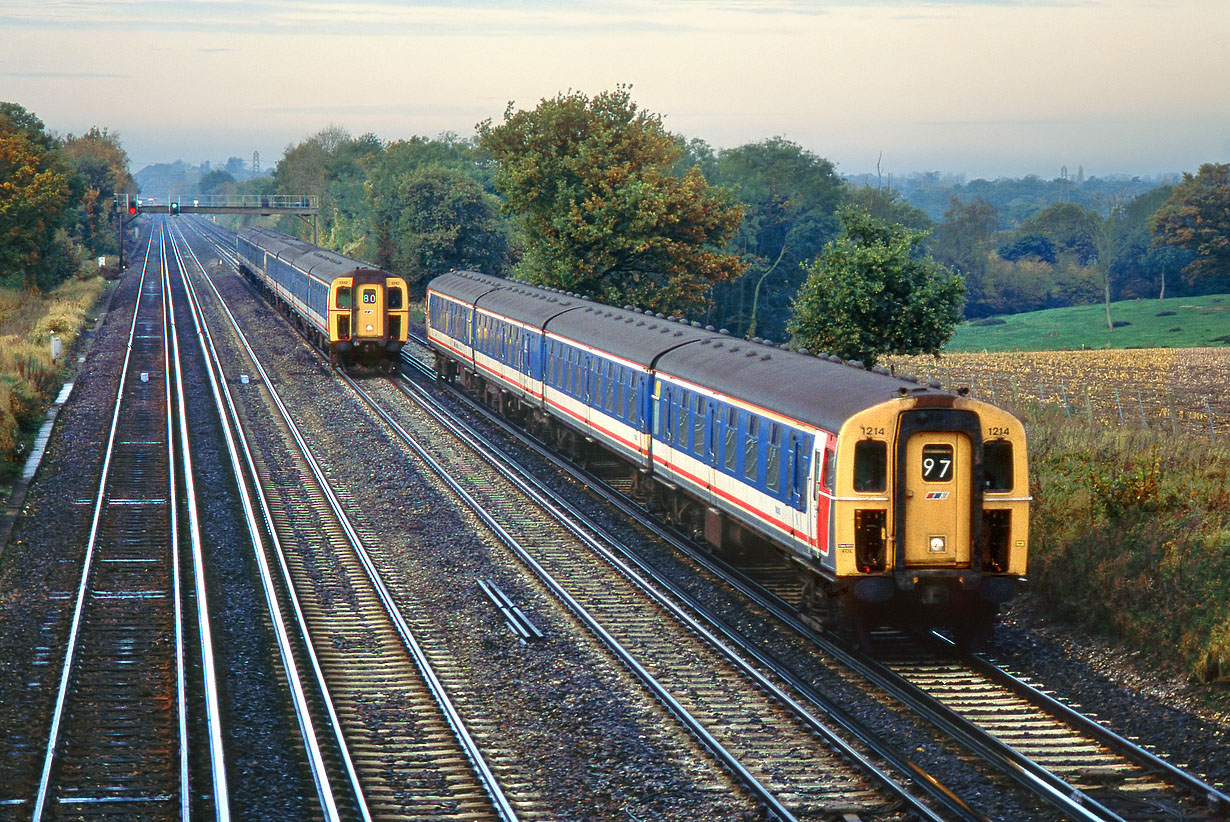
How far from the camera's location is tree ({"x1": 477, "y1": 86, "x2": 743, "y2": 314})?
44.5m

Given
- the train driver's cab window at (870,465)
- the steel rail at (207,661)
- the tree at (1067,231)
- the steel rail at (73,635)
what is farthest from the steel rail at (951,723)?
the tree at (1067,231)

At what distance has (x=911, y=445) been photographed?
46.2 ft

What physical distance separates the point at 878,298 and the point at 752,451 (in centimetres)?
1162

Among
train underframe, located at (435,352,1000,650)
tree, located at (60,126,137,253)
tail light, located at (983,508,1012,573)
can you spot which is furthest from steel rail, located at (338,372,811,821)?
tree, located at (60,126,137,253)

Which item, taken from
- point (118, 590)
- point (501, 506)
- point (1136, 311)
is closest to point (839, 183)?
point (1136, 311)

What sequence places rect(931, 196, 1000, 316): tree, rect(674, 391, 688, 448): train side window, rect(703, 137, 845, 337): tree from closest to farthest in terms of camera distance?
rect(674, 391, 688, 448): train side window
rect(703, 137, 845, 337): tree
rect(931, 196, 1000, 316): tree

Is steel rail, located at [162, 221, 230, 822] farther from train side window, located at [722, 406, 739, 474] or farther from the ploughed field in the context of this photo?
the ploughed field

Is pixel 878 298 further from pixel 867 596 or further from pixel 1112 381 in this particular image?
pixel 1112 381

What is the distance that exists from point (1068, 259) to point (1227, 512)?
3838 inches

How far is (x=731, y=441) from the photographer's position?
703 inches

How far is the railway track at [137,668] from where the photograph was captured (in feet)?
36.0

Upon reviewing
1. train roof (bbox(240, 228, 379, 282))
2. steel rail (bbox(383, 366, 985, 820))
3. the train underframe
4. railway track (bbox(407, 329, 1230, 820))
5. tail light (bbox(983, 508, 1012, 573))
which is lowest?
railway track (bbox(407, 329, 1230, 820))

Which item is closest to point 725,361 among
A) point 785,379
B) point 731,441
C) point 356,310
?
point 731,441

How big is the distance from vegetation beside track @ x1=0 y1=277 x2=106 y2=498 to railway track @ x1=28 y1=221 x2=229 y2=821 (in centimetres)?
272
